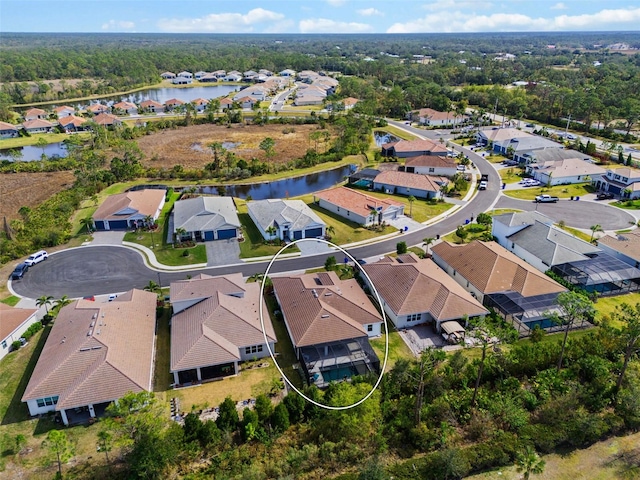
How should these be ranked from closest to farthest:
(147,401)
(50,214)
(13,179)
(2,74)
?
(147,401), (50,214), (13,179), (2,74)

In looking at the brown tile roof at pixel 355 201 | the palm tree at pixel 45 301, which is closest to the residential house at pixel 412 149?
the brown tile roof at pixel 355 201

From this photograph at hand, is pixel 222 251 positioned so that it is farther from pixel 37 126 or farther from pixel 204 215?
pixel 37 126

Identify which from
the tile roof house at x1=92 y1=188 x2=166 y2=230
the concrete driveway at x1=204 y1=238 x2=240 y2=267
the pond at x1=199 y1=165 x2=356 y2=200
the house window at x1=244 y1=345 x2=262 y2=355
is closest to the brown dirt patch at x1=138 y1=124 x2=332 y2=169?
the pond at x1=199 y1=165 x2=356 y2=200

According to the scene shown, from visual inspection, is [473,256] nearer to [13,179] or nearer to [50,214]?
[50,214]

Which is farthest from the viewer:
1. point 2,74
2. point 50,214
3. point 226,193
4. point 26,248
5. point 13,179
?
point 2,74

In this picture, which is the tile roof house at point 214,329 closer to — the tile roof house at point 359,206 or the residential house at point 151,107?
the tile roof house at point 359,206

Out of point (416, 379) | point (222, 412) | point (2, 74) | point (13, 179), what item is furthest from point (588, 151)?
point (2, 74)
